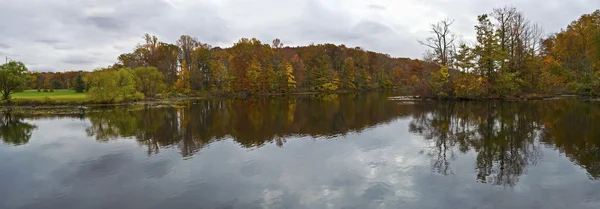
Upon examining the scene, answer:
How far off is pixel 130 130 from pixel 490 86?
3400cm

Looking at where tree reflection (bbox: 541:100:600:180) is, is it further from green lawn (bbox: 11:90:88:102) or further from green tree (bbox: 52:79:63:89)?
green tree (bbox: 52:79:63:89)

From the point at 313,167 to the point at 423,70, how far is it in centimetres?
4833

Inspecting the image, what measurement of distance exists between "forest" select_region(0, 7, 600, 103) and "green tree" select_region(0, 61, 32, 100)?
0.35 ft

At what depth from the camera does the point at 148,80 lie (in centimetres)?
5106

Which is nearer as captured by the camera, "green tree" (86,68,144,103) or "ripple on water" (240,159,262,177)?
"ripple on water" (240,159,262,177)

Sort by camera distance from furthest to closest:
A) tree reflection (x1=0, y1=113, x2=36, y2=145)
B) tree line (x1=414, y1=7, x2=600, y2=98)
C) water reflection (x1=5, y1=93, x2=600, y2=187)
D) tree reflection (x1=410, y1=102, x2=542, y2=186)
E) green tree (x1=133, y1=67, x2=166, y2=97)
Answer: green tree (x1=133, y1=67, x2=166, y2=97) → tree line (x1=414, y1=7, x2=600, y2=98) → tree reflection (x1=0, y1=113, x2=36, y2=145) → water reflection (x1=5, y1=93, x2=600, y2=187) → tree reflection (x1=410, y1=102, x2=542, y2=186)

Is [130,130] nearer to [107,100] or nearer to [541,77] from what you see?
[107,100]

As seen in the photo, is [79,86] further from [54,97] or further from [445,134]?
[445,134]

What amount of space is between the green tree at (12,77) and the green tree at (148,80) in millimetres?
12893

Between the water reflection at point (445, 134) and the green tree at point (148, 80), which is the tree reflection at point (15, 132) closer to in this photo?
the water reflection at point (445, 134)

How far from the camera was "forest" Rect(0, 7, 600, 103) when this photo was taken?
119 ft

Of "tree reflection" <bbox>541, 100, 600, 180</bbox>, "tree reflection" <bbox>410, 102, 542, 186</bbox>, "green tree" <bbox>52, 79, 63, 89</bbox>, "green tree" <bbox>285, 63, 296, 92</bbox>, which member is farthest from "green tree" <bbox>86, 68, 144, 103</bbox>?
"green tree" <bbox>52, 79, 63, 89</bbox>

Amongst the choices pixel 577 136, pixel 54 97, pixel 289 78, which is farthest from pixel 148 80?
pixel 577 136

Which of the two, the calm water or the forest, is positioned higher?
the forest
